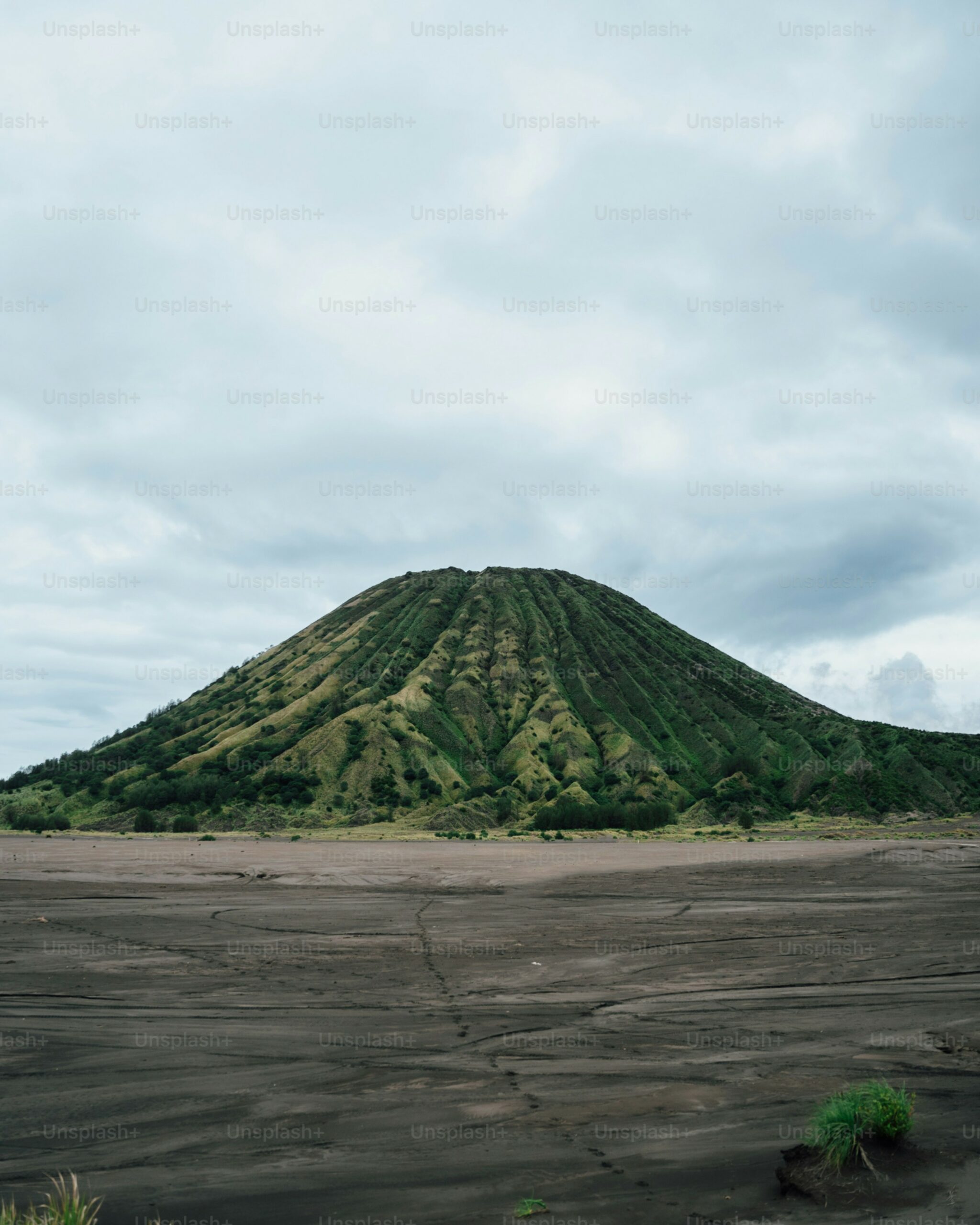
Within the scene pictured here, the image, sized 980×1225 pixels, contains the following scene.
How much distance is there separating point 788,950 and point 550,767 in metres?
81.3

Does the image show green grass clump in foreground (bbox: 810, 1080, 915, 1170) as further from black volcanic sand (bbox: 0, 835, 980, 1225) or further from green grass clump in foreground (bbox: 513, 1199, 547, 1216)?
green grass clump in foreground (bbox: 513, 1199, 547, 1216)

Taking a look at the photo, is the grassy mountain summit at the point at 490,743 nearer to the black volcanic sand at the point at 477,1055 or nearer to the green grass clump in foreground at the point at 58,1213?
the black volcanic sand at the point at 477,1055

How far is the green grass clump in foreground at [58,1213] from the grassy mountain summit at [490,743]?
71.4 metres

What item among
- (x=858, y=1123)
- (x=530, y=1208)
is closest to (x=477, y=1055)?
(x=530, y=1208)

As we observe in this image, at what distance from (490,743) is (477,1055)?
94.7m

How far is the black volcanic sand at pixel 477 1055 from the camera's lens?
7.35 m

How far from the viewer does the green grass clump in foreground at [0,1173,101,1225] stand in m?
5.25

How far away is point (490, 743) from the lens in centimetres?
10512

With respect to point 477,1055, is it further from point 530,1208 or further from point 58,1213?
point 58,1213

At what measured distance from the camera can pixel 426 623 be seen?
138m

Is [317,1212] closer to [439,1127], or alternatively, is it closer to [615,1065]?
[439,1127]

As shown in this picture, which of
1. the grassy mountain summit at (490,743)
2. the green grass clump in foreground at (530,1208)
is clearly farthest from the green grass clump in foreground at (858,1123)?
the grassy mountain summit at (490,743)

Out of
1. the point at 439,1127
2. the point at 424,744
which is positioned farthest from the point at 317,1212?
the point at 424,744

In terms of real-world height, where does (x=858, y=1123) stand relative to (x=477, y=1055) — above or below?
above
